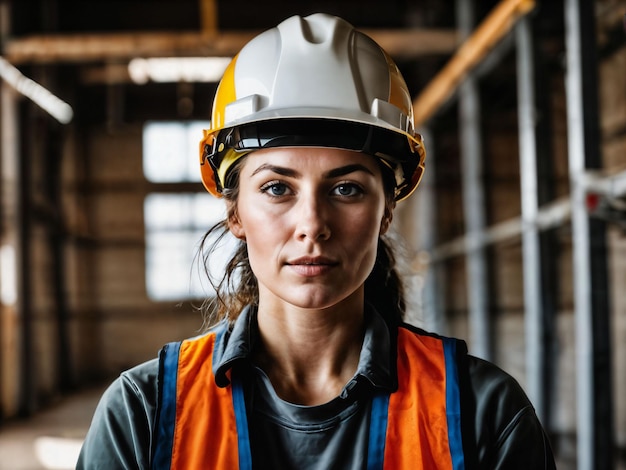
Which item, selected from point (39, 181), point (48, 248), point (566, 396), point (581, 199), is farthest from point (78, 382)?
point (581, 199)

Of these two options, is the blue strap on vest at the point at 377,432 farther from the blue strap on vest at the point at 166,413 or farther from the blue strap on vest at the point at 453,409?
the blue strap on vest at the point at 166,413

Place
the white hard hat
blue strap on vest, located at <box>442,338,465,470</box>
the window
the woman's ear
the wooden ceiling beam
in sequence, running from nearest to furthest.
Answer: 1. blue strap on vest, located at <box>442,338,465,470</box>
2. the white hard hat
3. the woman's ear
4. the wooden ceiling beam
5. the window

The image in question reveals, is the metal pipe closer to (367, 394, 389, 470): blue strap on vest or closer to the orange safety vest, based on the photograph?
the orange safety vest

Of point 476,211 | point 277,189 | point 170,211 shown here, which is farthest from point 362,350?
point 170,211

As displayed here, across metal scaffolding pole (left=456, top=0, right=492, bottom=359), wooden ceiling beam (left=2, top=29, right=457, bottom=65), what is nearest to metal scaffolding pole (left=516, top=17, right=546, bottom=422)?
metal scaffolding pole (left=456, top=0, right=492, bottom=359)

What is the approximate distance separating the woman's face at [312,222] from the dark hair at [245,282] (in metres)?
0.26

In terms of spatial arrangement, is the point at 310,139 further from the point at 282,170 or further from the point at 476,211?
the point at 476,211

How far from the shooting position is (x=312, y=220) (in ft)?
5.30

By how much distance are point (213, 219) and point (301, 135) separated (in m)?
14.4

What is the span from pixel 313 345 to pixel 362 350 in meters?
0.15

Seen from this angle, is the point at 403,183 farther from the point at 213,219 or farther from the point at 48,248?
the point at 213,219

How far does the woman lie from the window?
13.7 meters

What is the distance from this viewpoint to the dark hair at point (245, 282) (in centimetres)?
203

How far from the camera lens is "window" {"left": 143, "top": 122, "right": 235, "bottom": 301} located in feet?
50.7
